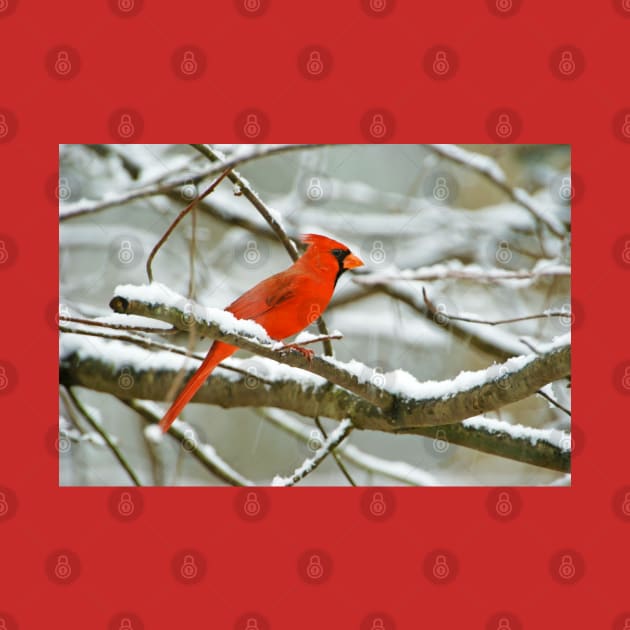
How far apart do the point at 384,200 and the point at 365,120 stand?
2.07 ft

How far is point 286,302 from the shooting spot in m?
2.34

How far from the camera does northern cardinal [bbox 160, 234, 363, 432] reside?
230 centimetres

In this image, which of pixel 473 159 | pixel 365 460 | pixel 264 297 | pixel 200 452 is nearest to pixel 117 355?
pixel 200 452

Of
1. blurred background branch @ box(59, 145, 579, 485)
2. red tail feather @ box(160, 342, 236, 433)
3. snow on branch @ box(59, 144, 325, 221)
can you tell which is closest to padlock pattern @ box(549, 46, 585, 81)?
blurred background branch @ box(59, 145, 579, 485)

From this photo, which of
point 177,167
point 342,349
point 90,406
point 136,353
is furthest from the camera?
point 342,349

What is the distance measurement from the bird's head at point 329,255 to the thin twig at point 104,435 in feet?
2.62

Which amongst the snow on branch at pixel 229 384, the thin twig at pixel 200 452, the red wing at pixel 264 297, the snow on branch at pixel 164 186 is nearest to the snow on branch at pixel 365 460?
the snow on branch at pixel 229 384

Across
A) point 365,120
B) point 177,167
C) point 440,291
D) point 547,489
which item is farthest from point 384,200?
point 547,489

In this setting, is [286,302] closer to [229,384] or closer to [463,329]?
[229,384]

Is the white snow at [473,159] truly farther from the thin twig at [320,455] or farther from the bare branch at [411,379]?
the thin twig at [320,455]

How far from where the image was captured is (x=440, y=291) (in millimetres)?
3092

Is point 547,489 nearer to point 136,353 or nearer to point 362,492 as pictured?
point 362,492

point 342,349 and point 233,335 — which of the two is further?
point 342,349

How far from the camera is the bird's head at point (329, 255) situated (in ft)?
8.17
